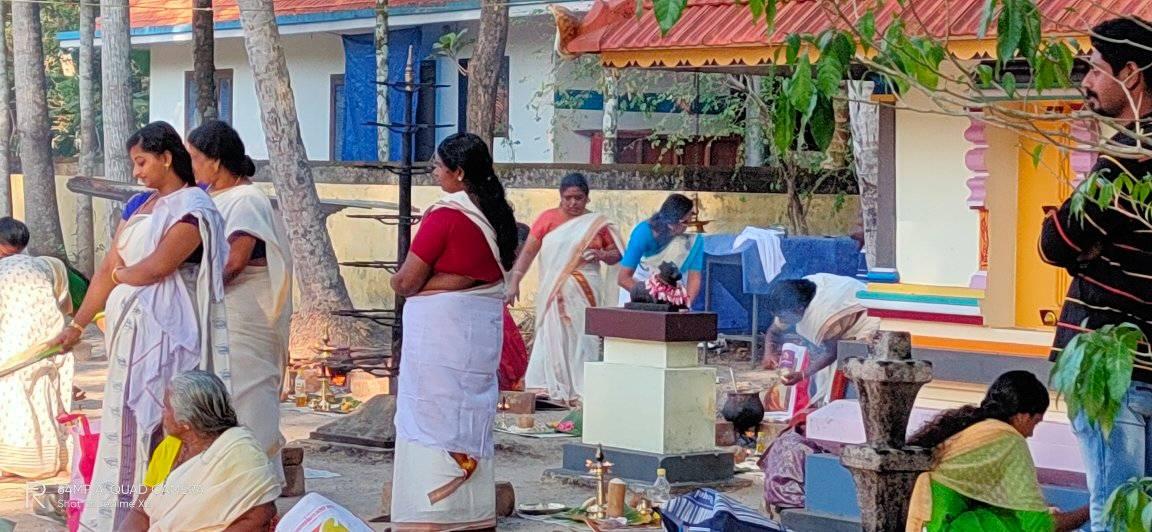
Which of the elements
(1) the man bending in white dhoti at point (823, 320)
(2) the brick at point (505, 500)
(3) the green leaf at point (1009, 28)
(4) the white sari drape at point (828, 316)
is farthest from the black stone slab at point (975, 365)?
(3) the green leaf at point (1009, 28)

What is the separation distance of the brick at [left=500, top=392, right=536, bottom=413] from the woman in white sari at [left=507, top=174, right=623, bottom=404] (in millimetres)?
398

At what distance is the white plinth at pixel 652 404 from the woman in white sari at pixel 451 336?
1839 millimetres

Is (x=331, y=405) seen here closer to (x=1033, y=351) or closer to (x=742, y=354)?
(x=742, y=354)

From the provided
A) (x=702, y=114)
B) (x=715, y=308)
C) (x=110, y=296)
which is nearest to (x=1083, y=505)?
(x=110, y=296)

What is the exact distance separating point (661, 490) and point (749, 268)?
6.60 metres

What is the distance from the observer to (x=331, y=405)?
11766 mm

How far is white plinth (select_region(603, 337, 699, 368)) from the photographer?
8.53m

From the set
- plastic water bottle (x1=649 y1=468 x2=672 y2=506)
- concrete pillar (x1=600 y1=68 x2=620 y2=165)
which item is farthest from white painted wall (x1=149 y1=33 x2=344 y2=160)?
plastic water bottle (x1=649 y1=468 x2=672 y2=506)

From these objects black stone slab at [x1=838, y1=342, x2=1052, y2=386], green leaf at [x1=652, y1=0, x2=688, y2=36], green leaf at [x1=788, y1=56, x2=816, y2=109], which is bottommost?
black stone slab at [x1=838, y1=342, x2=1052, y2=386]

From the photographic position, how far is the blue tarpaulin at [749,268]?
14.4 meters

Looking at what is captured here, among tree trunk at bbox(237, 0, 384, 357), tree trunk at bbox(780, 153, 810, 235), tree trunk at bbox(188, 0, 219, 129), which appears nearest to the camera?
tree trunk at bbox(237, 0, 384, 357)

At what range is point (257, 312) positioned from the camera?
692 centimetres

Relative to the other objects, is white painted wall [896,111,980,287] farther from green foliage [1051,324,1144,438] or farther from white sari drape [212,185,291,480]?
green foliage [1051,324,1144,438]

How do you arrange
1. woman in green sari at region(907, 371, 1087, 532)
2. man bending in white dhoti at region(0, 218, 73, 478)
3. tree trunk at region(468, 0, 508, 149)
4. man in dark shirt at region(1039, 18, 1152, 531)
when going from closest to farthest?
man in dark shirt at region(1039, 18, 1152, 531), woman in green sari at region(907, 371, 1087, 532), man bending in white dhoti at region(0, 218, 73, 478), tree trunk at region(468, 0, 508, 149)
